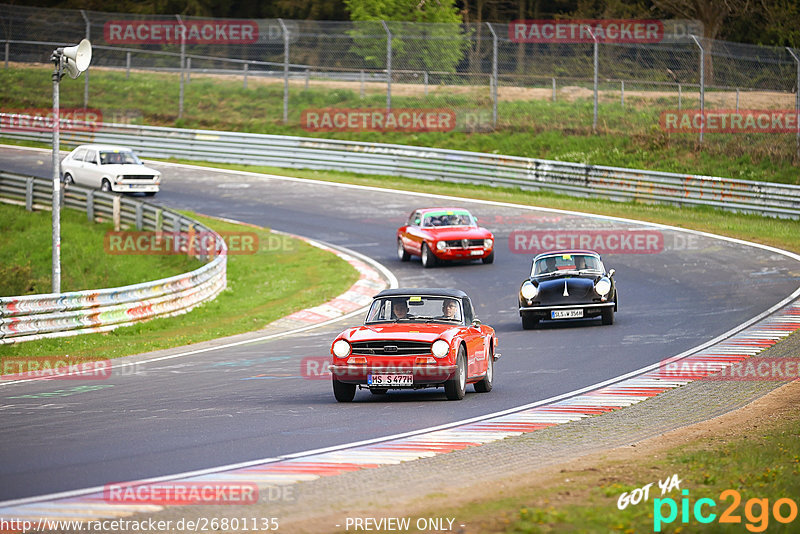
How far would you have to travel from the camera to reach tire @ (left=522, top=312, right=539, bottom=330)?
20062 millimetres

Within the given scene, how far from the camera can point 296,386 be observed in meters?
14.5

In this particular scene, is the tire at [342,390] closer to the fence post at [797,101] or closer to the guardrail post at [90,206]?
the guardrail post at [90,206]

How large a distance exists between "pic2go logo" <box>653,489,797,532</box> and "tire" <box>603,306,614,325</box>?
496 inches

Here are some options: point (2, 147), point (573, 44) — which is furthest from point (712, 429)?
point (2, 147)

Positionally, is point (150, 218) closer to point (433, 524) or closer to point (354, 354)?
point (354, 354)

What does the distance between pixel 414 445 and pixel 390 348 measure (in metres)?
2.68

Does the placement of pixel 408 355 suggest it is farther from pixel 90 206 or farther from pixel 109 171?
pixel 109 171

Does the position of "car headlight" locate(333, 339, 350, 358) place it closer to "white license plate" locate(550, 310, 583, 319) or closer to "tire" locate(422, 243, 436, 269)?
"white license plate" locate(550, 310, 583, 319)

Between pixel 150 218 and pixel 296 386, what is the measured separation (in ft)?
58.2

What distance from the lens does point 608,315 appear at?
20047 mm

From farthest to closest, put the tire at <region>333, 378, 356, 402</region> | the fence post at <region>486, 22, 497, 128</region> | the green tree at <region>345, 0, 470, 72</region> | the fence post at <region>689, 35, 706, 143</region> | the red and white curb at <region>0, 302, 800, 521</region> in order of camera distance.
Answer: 1. the green tree at <region>345, 0, 470, 72</region>
2. the fence post at <region>486, 22, 497, 128</region>
3. the fence post at <region>689, 35, 706, 143</region>
4. the tire at <region>333, 378, 356, 402</region>
5. the red and white curb at <region>0, 302, 800, 521</region>

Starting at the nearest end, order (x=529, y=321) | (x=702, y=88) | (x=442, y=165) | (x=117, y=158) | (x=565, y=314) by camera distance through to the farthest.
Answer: (x=565, y=314) < (x=529, y=321) < (x=702, y=88) < (x=117, y=158) < (x=442, y=165)

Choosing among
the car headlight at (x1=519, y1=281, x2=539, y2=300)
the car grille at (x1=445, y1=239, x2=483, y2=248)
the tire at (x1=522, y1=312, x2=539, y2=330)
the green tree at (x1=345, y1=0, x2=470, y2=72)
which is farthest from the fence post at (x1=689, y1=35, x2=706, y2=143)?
the tire at (x1=522, y1=312, x2=539, y2=330)

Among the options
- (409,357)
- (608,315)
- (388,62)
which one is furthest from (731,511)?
(388,62)
